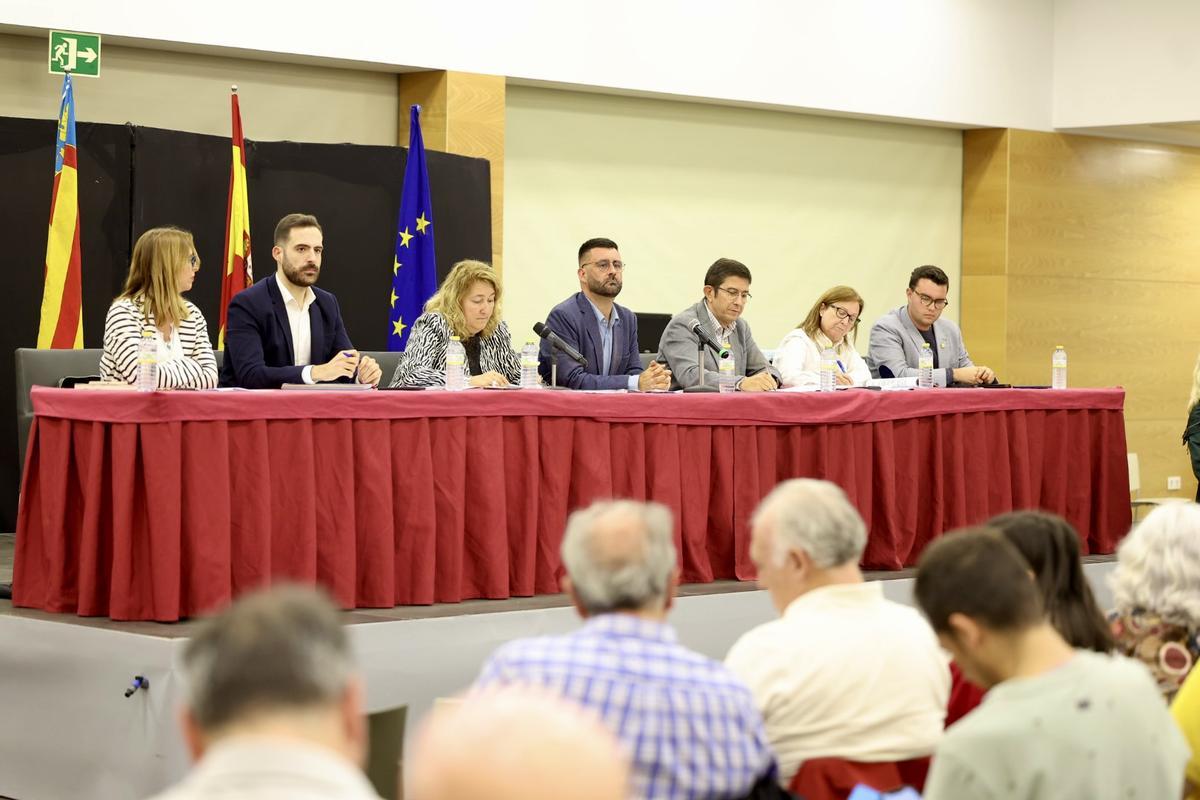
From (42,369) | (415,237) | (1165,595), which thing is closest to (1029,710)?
(1165,595)

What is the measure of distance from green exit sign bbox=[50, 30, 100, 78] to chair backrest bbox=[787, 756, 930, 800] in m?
5.30

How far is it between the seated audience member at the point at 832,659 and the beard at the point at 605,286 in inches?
131

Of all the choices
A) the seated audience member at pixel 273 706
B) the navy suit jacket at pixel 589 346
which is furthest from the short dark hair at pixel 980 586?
the navy suit jacket at pixel 589 346

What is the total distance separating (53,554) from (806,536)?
7.95ft

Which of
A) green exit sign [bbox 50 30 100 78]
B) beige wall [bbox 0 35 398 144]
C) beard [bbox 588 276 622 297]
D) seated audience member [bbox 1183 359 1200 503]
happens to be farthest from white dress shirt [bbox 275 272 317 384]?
seated audience member [bbox 1183 359 1200 503]

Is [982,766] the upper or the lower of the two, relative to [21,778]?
upper

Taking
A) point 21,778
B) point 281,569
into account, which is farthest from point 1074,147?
point 21,778

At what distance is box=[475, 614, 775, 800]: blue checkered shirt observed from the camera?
2027 mm

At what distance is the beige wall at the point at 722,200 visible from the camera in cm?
877

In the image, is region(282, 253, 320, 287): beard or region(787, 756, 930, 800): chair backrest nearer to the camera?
region(787, 756, 930, 800): chair backrest

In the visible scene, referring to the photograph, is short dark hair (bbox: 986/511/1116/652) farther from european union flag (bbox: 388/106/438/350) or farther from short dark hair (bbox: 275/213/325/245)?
european union flag (bbox: 388/106/438/350)

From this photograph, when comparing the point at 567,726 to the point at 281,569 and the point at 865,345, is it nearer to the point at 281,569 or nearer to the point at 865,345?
the point at 281,569

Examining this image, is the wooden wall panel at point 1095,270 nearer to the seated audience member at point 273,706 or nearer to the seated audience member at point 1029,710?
the seated audience member at point 1029,710

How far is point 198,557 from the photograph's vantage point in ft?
13.4
